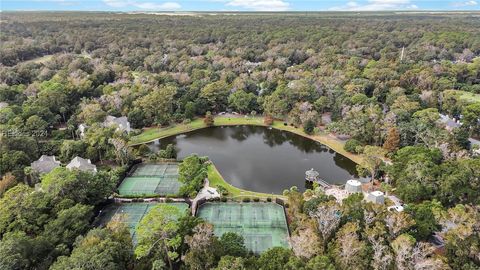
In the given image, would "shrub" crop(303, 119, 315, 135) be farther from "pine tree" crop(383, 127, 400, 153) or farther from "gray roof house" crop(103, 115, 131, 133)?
"gray roof house" crop(103, 115, 131, 133)

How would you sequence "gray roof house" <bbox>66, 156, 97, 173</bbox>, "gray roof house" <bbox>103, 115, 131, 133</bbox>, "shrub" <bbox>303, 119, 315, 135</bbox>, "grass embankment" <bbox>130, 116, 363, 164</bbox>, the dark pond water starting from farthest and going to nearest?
"shrub" <bbox>303, 119, 315, 135</bbox>, "gray roof house" <bbox>103, 115, 131, 133</bbox>, "grass embankment" <bbox>130, 116, 363, 164</bbox>, the dark pond water, "gray roof house" <bbox>66, 156, 97, 173</bbox>

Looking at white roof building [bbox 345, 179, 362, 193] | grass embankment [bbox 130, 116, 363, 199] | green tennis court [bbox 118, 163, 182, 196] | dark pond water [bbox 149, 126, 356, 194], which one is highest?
white roof building [bbox 345, 179, 362, 193]

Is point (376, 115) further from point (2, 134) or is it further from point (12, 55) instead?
point (12, 55)

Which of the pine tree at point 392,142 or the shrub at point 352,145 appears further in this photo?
the shrub at point 352,145

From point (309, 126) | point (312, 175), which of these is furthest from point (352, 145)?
point (312, 175)

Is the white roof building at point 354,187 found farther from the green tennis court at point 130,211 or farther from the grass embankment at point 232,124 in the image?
the green tennis court at point 130,211

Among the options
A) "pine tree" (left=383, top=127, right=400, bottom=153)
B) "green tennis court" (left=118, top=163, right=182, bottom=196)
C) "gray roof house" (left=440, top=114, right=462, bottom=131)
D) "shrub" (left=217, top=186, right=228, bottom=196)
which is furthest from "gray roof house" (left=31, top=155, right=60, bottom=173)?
"gray roof house" (left=440, top=114, right=462, bottom=131)

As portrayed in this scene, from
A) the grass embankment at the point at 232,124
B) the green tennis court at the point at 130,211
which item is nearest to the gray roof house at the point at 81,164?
the green tennis court at the point at 130,211
